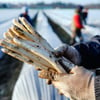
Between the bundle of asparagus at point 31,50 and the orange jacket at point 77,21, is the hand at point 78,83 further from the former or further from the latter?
the orange jacket at point 77,21

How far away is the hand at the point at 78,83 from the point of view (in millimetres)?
1209

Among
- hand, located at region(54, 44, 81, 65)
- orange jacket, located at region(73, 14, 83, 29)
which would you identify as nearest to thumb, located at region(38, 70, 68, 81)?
hand, located at region(54, 44, 81, 65)

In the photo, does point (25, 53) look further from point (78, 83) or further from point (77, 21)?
point (77, 21)

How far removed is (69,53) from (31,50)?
28cm

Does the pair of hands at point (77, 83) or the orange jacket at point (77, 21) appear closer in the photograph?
the pair of hands at point (77, 83)

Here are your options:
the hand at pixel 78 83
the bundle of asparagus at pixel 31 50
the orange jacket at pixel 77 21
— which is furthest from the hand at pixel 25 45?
the orange jacket at pixel 77 21

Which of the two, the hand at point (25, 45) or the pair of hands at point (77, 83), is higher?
the hand at point (25, 45)

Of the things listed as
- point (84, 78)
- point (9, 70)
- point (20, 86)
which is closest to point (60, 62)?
point (84, 78)

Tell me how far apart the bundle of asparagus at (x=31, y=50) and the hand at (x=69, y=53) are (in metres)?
0.07

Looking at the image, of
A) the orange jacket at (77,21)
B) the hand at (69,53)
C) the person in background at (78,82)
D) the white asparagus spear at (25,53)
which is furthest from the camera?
the orange jacket at (77,21)

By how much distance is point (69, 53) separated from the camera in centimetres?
153

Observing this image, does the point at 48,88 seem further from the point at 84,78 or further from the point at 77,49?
the point at 84,78

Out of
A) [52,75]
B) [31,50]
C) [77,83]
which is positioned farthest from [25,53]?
[77,83]

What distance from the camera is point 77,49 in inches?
63.1
